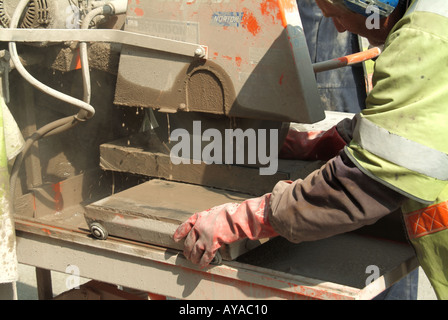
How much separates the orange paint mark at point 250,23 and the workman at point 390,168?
293mm

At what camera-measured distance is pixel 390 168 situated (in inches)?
57.1

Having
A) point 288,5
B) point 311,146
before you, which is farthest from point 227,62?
point 311,146

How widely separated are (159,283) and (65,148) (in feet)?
3.49

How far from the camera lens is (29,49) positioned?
7.59 ft

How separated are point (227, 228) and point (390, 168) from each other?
0.53m

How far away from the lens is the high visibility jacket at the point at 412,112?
4.69 ft

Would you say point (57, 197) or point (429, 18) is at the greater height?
point (429, 18)

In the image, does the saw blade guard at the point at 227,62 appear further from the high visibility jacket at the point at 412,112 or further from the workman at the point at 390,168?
the high visibility jacket at the point at 412,112

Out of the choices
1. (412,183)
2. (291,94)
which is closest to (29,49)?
(291,94)
